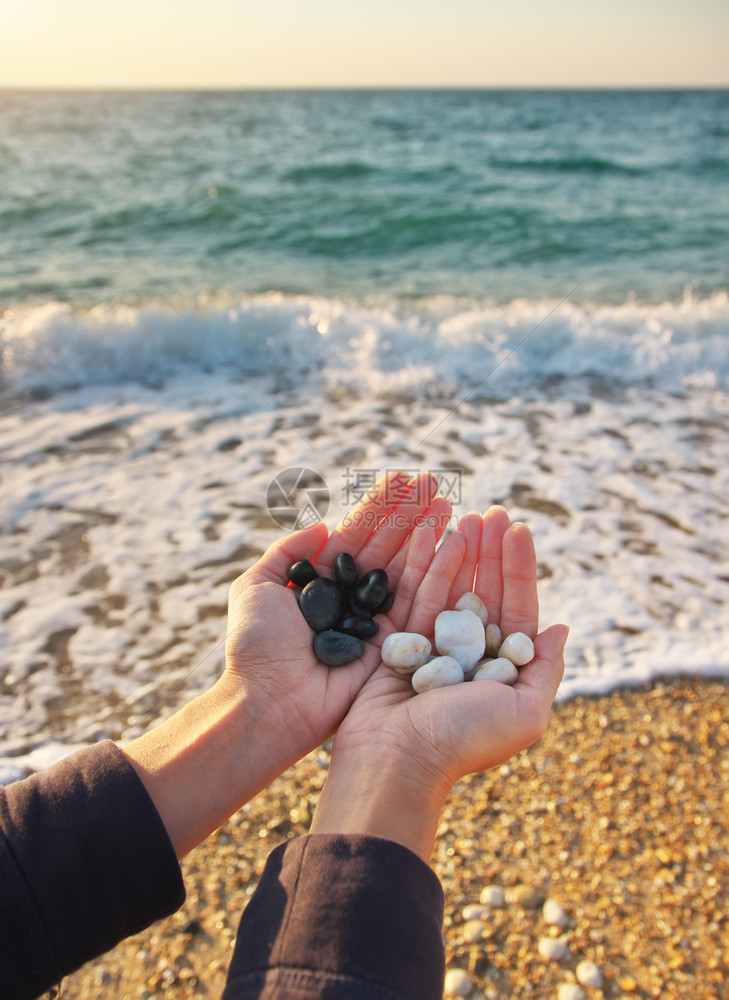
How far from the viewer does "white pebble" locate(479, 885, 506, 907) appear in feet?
6.19

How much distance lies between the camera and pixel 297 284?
25.8 feet

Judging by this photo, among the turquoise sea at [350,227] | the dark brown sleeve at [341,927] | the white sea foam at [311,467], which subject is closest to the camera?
the dark brown sleeve at [341,927]

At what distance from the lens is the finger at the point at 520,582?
1.97 m

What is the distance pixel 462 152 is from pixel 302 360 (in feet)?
39.3

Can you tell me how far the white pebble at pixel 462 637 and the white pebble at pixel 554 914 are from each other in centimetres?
74

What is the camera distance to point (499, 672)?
1.74 meters

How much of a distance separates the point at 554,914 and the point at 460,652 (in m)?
0.80

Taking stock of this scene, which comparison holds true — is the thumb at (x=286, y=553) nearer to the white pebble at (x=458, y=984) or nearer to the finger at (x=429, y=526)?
the finger at (x=429, y=526)

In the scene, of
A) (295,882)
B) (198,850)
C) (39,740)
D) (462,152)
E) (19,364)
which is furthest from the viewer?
(462,152)

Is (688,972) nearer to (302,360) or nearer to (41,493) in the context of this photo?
(41,493)

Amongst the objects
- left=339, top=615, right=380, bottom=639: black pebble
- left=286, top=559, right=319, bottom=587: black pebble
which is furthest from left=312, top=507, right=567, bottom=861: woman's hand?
left=286, top=559, right=319, bottom=587: black pebble

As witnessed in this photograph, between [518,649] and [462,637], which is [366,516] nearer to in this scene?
[462,637]

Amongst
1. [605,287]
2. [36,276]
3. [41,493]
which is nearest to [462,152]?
[605,287]
